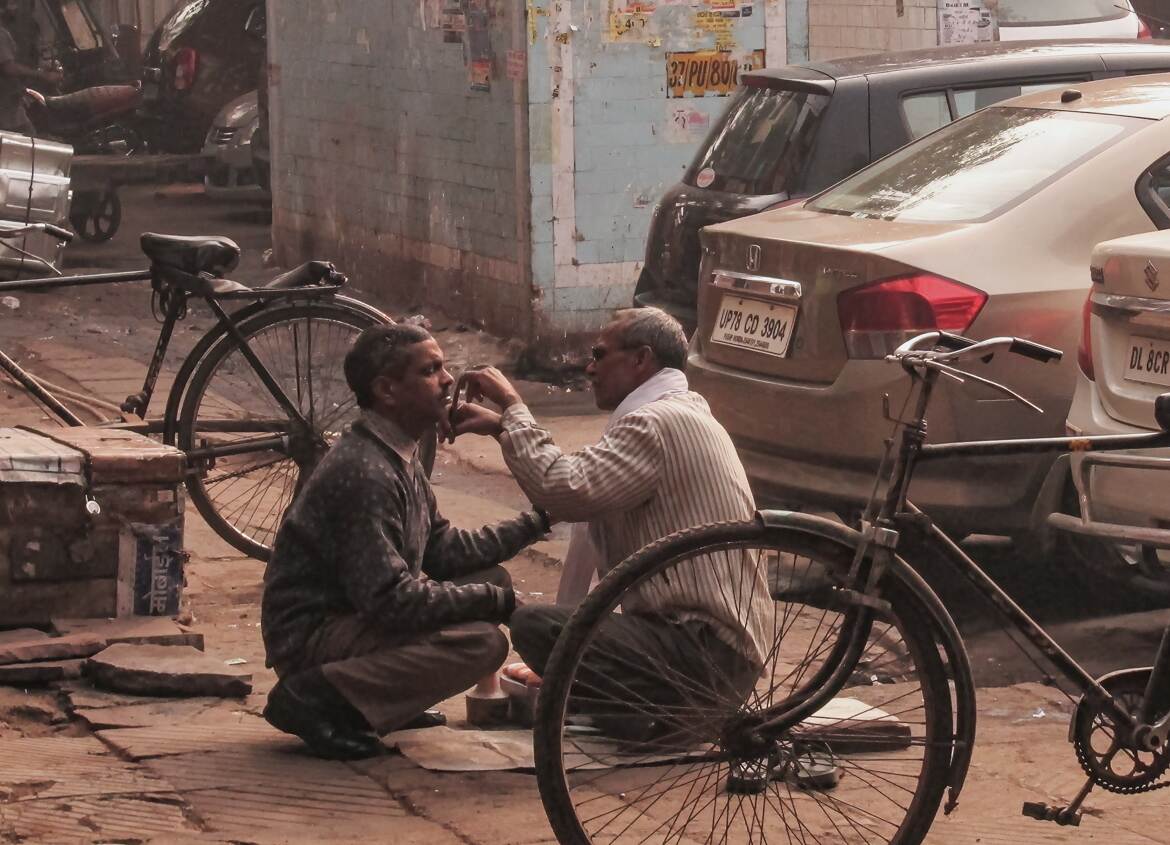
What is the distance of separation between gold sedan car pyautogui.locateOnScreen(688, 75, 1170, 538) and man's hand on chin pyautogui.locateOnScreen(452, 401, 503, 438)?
1677 millimetres

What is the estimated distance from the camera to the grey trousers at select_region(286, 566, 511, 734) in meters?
5.14

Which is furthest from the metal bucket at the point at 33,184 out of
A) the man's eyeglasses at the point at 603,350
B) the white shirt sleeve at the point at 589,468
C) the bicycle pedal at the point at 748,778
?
the bicycle pedal at the point at 748,778

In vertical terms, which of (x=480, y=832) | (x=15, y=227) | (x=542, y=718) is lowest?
(x=480, y=832)

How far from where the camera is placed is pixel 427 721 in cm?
552

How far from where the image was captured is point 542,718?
4.12 metres

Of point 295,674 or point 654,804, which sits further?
point 295,674

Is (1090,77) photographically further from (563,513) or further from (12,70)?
(12,70)

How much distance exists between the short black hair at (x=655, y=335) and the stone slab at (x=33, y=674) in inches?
73.5

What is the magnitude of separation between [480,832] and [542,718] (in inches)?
23.8

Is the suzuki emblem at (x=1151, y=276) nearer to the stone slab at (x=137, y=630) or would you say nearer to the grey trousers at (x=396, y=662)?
the grey trousers at (x=396, y=662)

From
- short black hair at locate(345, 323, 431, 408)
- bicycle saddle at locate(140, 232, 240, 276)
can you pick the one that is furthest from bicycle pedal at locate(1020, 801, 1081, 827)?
bicycle saddle at locate(140, 232, 240, 276)

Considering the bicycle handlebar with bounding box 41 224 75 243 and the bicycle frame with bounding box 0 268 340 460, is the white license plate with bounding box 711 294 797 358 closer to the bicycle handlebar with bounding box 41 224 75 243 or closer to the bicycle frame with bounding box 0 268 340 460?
the bicycle frame with bounding box 0 268 340 460

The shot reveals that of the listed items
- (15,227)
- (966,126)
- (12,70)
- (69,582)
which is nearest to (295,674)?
(69,582)

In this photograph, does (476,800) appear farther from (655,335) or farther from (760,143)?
(760,143)
